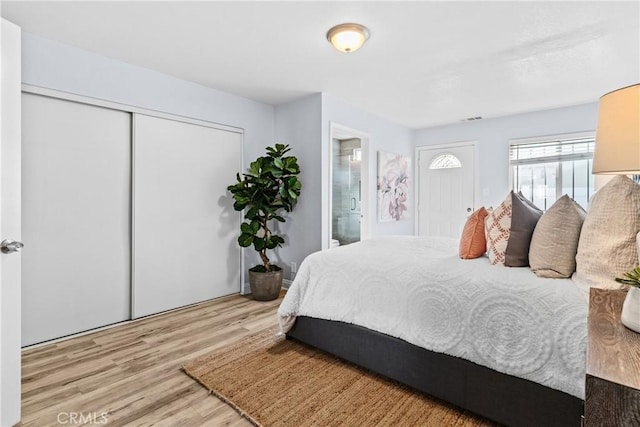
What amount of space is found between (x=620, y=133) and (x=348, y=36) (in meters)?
1.78

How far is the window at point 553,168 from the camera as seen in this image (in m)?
4.28

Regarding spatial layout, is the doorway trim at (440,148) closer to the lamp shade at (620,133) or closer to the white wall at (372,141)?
the white wall at (372,141)

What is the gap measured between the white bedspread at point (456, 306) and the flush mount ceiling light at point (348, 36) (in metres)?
1.54

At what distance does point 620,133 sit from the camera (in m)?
1.15

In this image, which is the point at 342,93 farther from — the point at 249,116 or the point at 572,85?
the point at 572,85

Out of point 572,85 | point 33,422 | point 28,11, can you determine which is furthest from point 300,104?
point 33,422

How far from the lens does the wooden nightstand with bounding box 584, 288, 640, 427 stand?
0.58 metres

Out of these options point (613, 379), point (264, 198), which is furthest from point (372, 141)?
point (613, 379)

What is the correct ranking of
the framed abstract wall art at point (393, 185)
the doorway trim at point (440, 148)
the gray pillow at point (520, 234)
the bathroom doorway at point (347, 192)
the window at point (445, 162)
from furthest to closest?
the bathroom doorway at point (347, 192) < the window at point (445, 162) < the doorway trim at point (440, 148) < the framed abstract wall art at point (393, 185) < the gray pillow at point (520, 234)

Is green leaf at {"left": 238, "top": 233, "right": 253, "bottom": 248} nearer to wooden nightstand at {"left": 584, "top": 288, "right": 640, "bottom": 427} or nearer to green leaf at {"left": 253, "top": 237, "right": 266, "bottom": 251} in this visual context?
green leaf at {"left": 253, "top": 237, "right": 266, "bottom": 251}

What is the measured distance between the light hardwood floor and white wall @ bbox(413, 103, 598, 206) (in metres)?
3.88

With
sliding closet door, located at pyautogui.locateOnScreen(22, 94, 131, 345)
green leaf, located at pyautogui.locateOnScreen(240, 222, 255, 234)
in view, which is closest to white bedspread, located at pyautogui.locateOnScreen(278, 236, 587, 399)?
green leaf, located at pyautogui.locateOnScreen(240, 222, 255, 234)

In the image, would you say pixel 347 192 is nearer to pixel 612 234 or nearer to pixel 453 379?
pixel 453 379

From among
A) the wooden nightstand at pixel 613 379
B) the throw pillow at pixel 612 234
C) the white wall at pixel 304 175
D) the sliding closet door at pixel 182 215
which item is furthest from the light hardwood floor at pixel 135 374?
the throw pillow at pixel 612 234
